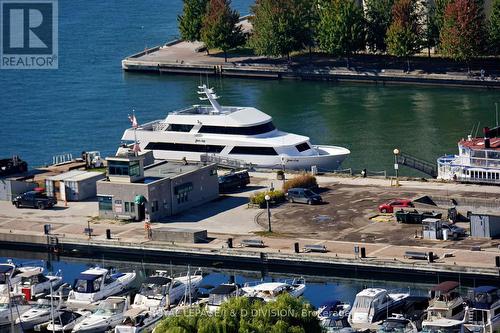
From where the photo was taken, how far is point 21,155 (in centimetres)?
11988

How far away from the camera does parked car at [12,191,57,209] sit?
3784 inches

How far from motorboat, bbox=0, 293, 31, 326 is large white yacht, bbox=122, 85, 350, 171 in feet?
97.2

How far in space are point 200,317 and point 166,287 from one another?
14.8m

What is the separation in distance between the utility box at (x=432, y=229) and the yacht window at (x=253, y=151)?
22.2 m

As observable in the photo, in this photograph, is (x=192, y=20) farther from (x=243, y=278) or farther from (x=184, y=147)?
(x=243, y=278)

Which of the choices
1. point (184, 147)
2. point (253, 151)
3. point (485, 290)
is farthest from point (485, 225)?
point (184, 147)

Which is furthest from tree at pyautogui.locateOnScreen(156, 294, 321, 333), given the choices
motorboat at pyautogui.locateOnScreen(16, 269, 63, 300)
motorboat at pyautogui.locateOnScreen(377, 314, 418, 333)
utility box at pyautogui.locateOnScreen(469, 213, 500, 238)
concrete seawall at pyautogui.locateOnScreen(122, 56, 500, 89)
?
concrete seawall at pyautogui.locateOnScreen(122, 56, 500, 89)

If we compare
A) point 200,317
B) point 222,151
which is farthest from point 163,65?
point 200,317

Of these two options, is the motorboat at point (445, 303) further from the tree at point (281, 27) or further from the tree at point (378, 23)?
the tree at point (281, 27)

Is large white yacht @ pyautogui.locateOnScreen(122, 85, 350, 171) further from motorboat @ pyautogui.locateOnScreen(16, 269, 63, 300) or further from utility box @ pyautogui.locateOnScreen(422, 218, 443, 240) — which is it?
motorboat @ pyautogui.locateOnScreen(16, 269, 63, 300)

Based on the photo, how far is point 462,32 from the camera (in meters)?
142

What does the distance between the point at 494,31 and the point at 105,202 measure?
195 feet

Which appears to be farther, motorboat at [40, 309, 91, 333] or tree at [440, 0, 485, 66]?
tree at [440, 0, 485, 66]

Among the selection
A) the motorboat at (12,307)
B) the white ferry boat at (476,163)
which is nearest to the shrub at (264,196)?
the white ferry boat at (476,163)
